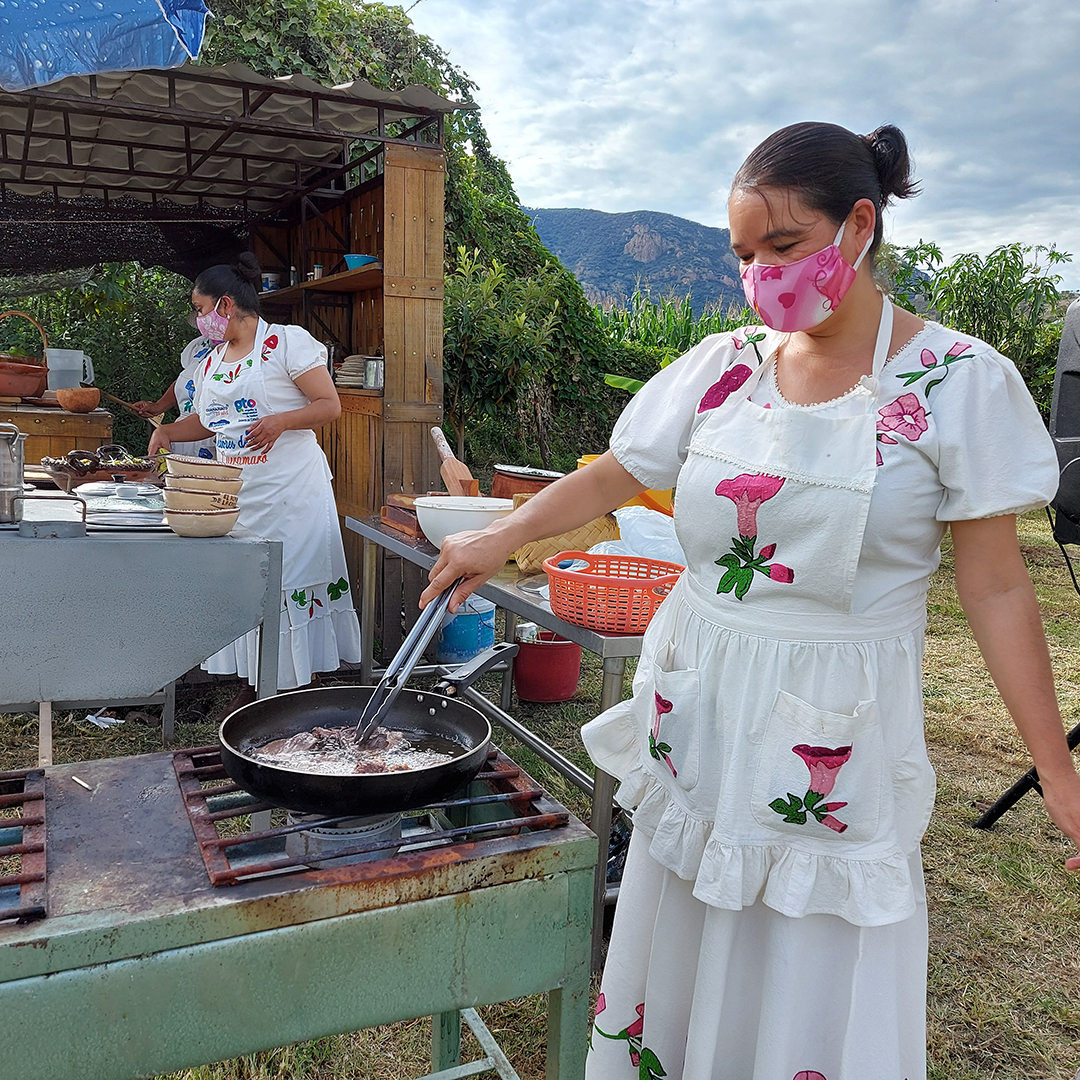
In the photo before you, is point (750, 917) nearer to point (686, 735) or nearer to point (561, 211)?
point (686, 735)

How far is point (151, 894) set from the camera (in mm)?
1163

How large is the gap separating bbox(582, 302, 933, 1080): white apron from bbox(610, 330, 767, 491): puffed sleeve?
80mm

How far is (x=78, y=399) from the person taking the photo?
5.47 meters

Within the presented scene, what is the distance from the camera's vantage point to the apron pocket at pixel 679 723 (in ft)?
4.77

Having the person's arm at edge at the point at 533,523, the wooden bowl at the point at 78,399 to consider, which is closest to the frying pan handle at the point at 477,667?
the person's arm at edge at the point at 533,523

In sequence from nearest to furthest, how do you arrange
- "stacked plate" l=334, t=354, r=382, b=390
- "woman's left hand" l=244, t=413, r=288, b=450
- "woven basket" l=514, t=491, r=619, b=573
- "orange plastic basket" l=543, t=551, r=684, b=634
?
"orange plastic basket" l=543, t=551, r=684, b=634 < "woven basket" l=514, t=491, r=619, b=573 < "woman's left hand" l=244, t=413, r=288, b=450 < "stacked plate" l=334, t=354, r=382, b=390

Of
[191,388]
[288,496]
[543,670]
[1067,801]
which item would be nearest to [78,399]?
[191,388]

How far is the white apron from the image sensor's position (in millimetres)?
1326

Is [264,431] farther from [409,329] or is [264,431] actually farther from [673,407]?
[673,407]

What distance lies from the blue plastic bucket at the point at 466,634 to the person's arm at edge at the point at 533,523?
9.60 ft

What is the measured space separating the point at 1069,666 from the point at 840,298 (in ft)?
16.4

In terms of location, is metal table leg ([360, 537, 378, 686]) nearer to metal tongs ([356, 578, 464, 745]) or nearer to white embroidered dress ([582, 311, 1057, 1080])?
metal tongs ([356, 578, 464, 745])

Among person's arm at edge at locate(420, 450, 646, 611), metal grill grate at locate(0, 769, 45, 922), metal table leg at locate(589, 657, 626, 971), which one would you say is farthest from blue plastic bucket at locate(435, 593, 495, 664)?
metal grill grate at locate(0, 769, 45, 922)

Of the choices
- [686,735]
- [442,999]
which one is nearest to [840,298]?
[686,735]
